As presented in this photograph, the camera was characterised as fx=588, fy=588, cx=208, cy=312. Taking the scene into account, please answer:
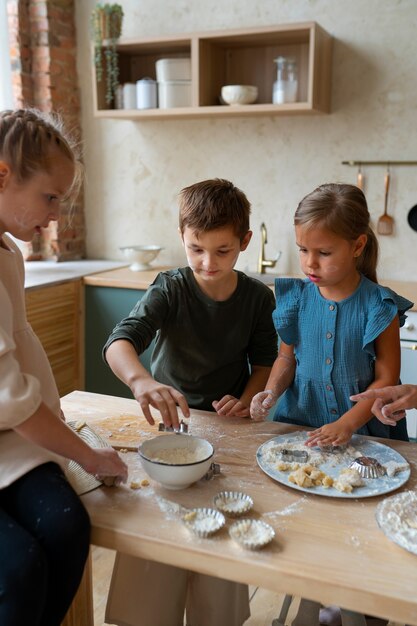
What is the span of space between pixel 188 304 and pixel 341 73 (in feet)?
5.85

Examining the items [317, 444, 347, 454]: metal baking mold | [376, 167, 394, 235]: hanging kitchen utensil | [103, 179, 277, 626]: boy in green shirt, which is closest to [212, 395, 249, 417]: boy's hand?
[103, 179, 277, 626]: boy in green shirt

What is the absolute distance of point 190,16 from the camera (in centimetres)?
297

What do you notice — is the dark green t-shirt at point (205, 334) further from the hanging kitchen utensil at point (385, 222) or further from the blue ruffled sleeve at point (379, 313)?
the hanging kitchen utensil at point (385, 222)

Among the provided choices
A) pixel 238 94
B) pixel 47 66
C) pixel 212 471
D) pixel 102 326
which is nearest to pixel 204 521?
pixel 212 471

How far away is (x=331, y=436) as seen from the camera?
112 centimetres

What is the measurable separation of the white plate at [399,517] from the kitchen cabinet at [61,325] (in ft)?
6.37

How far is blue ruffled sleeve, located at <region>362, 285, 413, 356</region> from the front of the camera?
1.27 meters

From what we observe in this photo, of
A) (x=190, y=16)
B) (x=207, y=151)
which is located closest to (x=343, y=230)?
(x=207, y=151)

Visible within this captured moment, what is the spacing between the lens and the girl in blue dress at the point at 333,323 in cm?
126

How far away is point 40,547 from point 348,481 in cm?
49

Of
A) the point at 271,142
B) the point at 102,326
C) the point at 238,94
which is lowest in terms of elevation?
the point at 102,326

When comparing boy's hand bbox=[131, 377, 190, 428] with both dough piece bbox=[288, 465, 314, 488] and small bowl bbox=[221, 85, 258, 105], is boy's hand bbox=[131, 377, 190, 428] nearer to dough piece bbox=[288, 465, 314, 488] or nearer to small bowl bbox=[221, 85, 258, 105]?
dough piece bbox=[288, 465, 314, 488]

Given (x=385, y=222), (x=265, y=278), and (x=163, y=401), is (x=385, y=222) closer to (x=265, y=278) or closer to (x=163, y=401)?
(x=265, y=278)

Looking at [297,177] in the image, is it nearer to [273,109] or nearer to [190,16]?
[273,109]
